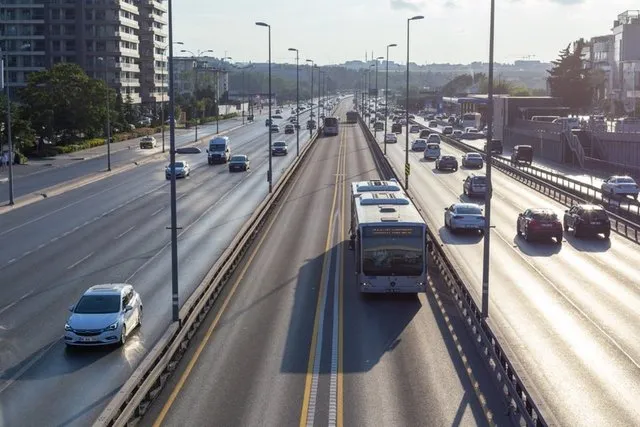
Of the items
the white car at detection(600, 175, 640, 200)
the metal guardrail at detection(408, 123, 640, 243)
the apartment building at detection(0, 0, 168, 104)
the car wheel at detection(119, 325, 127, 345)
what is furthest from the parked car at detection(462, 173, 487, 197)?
the apartment building at detection(0, 0, 168, 104)

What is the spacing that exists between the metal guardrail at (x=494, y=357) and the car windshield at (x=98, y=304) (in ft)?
29.2

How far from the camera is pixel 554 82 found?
447ft

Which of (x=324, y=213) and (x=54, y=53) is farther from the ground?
(x=54, y=53)

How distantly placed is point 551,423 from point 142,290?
17.1 metres

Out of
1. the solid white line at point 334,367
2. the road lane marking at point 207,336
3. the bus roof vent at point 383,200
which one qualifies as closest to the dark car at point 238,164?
the road lane marking at point 207,336

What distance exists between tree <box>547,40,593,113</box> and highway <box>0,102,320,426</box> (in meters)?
74.8

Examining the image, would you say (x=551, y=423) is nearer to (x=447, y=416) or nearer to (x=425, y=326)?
(x=447, y=416)

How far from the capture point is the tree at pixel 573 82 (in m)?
133

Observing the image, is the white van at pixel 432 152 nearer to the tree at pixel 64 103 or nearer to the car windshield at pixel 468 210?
the tree at pixel 64 103

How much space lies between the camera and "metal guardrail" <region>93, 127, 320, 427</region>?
1673cm

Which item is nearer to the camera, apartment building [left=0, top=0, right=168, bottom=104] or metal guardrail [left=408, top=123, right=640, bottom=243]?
metal guardrail [left=408, top=123, right=640, bottom=243]

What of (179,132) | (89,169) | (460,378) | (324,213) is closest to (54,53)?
(179,132)

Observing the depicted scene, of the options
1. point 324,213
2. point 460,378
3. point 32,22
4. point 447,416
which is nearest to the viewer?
point 447,416

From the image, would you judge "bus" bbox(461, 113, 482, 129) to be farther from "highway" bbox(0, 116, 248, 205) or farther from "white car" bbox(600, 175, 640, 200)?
"white car" bbox(600, 175, 640, 200)
